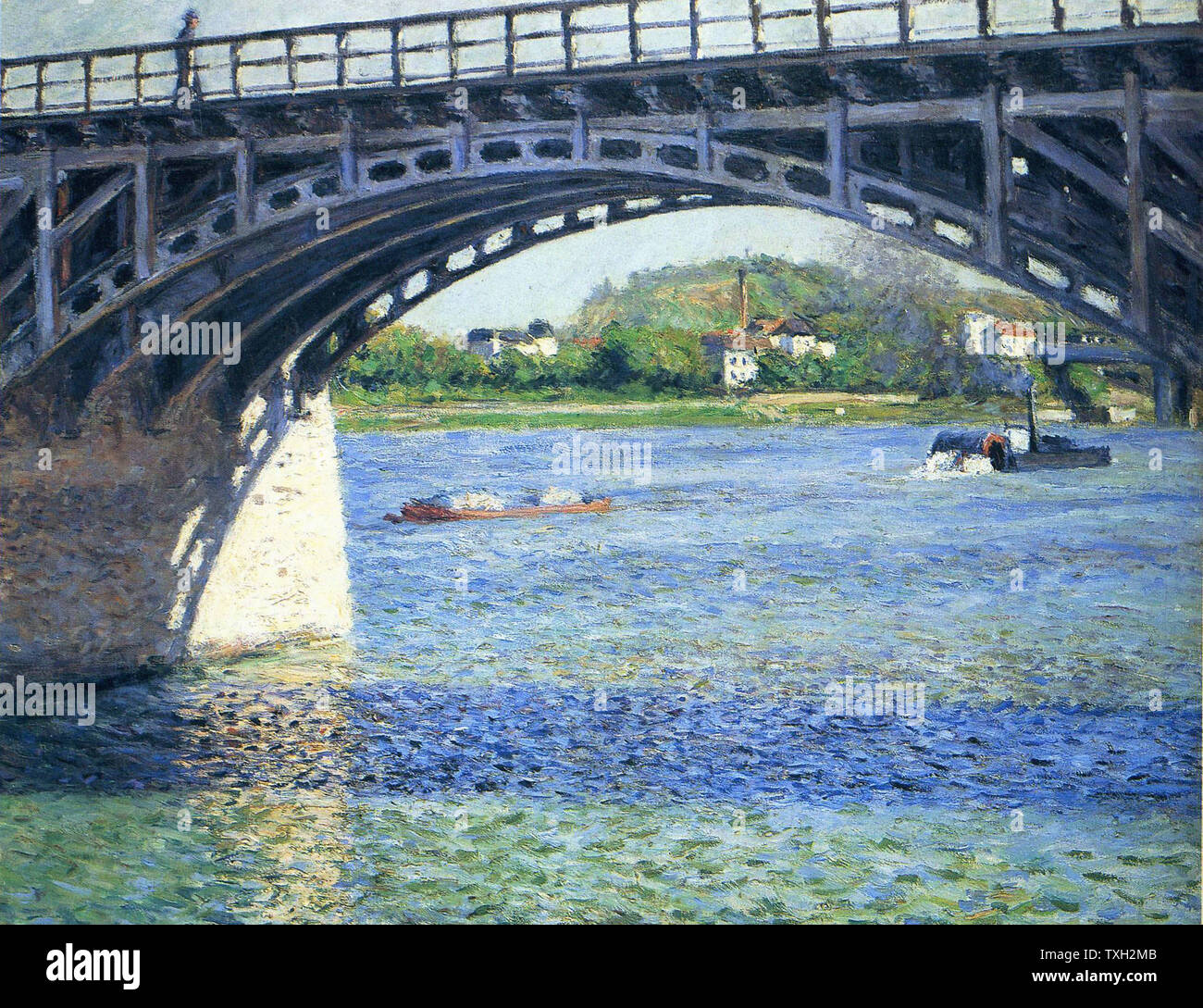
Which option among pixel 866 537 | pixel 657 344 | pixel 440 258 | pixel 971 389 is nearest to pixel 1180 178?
pixel 971 389

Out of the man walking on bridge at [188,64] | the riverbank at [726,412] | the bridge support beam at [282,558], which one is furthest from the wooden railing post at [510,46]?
the bridge support beam at [282,558]

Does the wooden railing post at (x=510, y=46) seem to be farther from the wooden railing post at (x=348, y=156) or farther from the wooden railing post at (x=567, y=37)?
the wooden railing post at (x=348, y=156)

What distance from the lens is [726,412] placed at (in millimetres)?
8406

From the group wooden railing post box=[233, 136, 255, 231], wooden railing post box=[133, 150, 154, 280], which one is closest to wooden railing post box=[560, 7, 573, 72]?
wooden railing post box=[233, 136, 255, 231]

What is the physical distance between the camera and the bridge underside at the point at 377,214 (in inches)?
240

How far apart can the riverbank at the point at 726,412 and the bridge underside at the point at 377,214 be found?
3.35 ft

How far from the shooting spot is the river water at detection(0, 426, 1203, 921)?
6.64 meters

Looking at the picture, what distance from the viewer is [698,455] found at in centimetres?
888

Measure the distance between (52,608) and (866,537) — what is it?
709cm

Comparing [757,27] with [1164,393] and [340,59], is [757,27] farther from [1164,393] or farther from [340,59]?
[1164,393]

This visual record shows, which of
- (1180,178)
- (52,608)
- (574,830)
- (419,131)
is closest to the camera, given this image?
(1180,178)

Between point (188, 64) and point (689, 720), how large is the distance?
5.35 metres

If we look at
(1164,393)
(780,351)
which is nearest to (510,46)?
(780,351)
